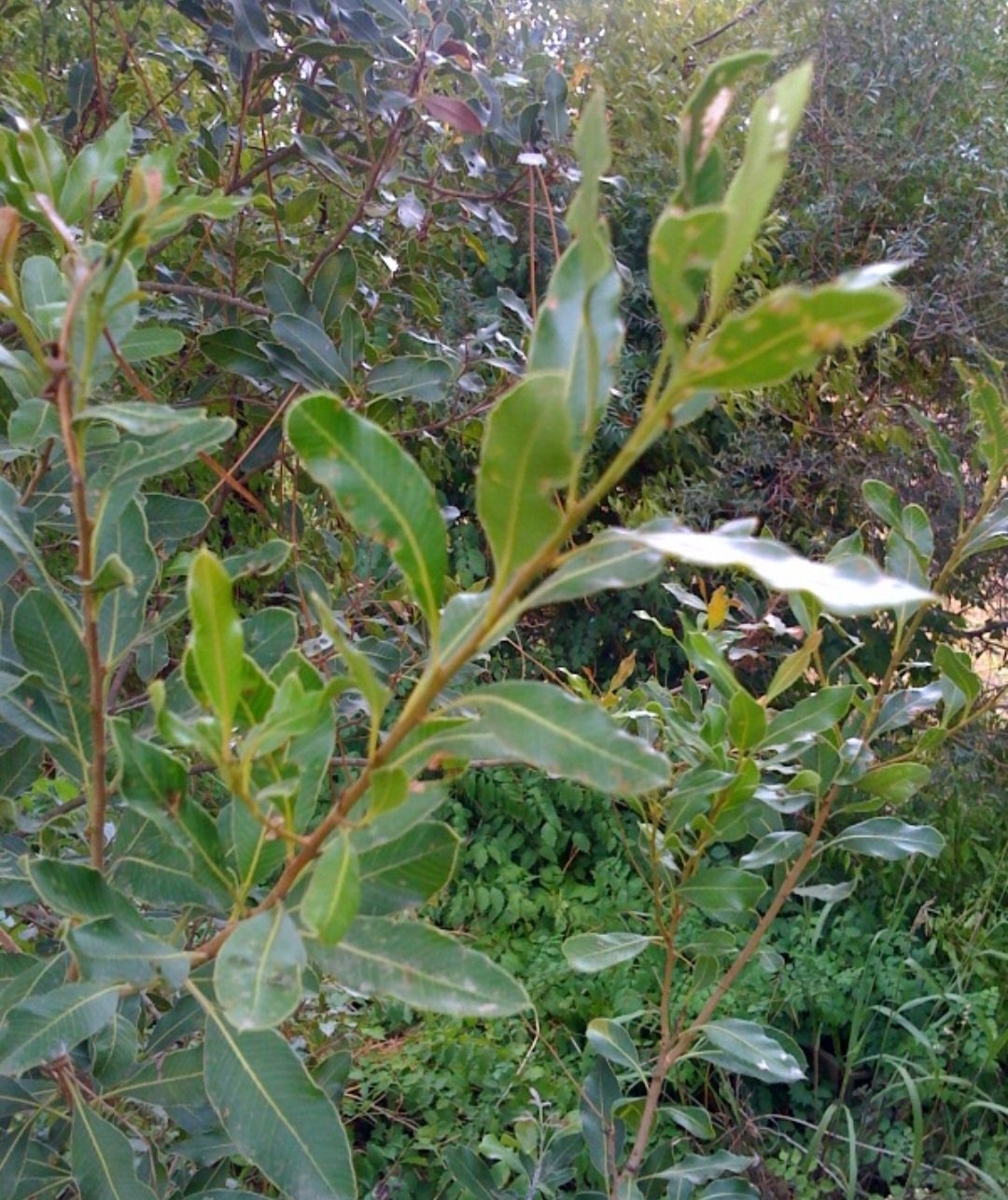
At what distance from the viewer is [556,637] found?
3.67 metres

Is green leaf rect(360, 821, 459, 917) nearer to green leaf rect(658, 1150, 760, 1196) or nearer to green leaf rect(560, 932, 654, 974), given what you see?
green leaf rect(560, 932, 654, 974)

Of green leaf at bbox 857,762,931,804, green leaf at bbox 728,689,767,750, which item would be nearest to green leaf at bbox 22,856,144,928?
green leaf at bbox 728,689,767,750

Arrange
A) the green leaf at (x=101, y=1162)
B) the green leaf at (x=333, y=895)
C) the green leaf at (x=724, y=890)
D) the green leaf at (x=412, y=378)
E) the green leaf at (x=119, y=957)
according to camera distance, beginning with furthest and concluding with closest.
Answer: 1. the green leaf at (x=412, y=378)
2. the green leaf at (x=724, y=890)
3. the green leaf at (x=101, y=1162)
4. the green leaf at (x=119, y=957)
5. the green leaf at (x=333, y=895)

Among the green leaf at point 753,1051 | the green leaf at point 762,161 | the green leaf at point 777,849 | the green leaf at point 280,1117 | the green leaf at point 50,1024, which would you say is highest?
the green leaf at point 762,161

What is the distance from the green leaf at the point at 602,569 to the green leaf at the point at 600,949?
2.37 ft

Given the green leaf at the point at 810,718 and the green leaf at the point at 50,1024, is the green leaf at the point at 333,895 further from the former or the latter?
the green leaf at the point at 810,718

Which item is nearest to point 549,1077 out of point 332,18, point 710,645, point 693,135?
point 710,645

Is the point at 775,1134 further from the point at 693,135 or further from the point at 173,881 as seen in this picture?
the point at 693,135

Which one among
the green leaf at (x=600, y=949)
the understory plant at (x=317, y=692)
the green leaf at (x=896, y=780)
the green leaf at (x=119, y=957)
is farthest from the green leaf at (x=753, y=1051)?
the green leaf at (x=119, y=957)

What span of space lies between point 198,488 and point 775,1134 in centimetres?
187

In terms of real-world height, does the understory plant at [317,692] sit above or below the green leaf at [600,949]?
above

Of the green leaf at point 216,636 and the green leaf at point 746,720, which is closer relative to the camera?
the green leaf at point 216,636

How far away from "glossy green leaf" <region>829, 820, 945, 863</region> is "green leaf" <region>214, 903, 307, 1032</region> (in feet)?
2.58

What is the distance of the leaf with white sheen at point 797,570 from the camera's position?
331 millimetres
